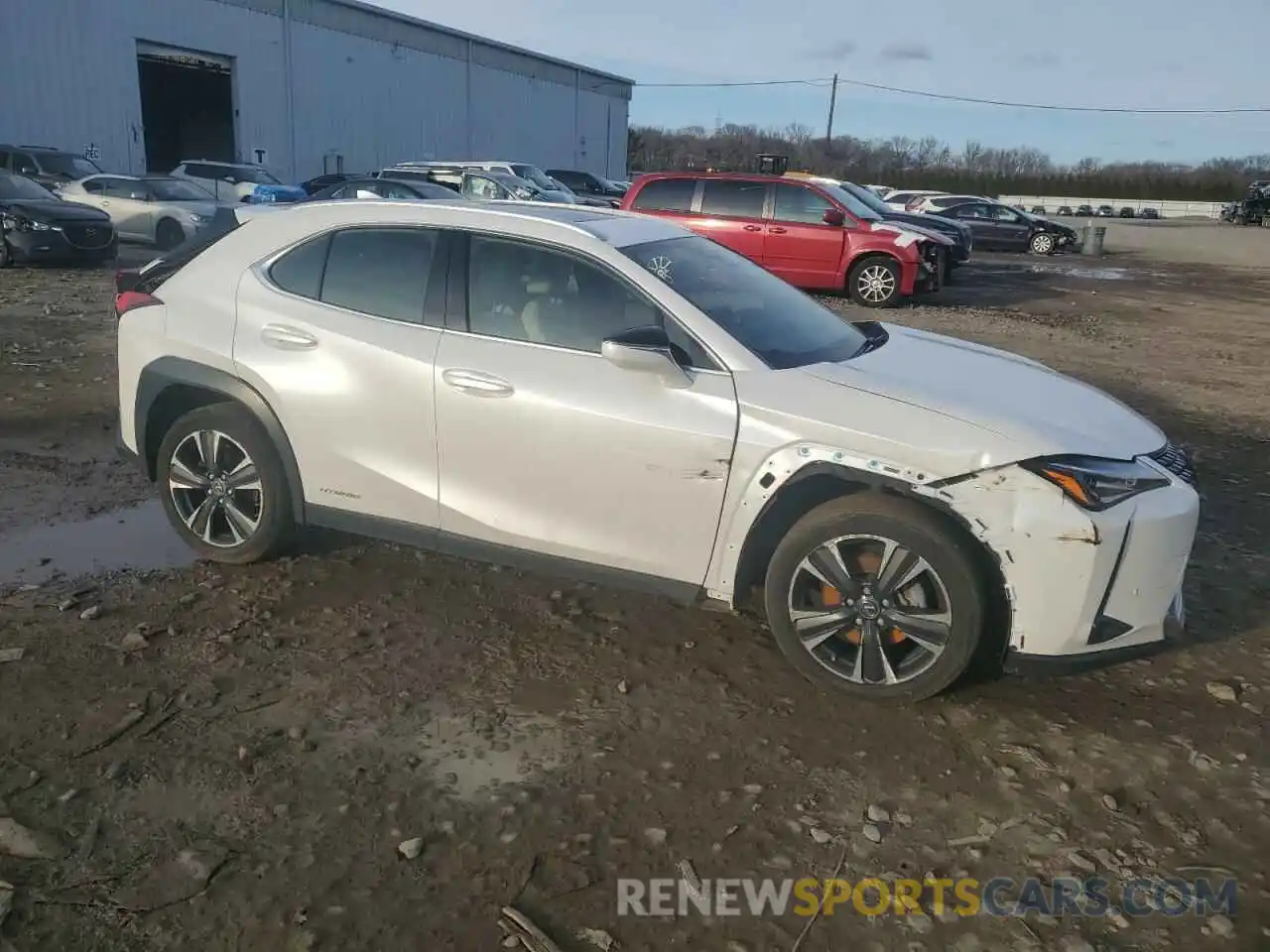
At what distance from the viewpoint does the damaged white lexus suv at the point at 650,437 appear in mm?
3309

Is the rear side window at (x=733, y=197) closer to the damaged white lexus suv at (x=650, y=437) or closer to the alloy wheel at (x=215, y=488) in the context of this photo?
the damaged white lexus suv at (x=650, y=437)

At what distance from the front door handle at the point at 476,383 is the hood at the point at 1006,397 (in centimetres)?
114

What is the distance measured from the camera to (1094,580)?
126 inches

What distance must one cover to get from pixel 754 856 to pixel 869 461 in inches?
52.5

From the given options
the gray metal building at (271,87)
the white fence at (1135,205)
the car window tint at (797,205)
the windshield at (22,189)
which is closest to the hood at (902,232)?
the car window tint at (797,205)

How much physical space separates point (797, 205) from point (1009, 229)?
53.6ft

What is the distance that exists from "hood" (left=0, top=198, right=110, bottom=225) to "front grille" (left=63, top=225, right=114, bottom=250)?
112 millimetres

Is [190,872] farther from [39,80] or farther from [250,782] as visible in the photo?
[39,80]

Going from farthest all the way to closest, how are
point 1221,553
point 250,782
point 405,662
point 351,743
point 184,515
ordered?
point 1221,553 → point 184,515 → point 405,662 → point 351,743 → point 250,782

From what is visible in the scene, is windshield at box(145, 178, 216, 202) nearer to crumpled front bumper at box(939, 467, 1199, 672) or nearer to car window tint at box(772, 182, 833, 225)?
car window tint at box(772, 182, 833, 225)

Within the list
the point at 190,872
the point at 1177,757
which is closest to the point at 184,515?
the point at 190,872

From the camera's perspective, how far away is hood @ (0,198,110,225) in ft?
47.7

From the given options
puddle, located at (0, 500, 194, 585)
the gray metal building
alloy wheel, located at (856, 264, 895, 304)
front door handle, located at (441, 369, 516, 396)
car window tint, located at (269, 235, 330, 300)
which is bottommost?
puddle, located at (0, 500, 194, 585)

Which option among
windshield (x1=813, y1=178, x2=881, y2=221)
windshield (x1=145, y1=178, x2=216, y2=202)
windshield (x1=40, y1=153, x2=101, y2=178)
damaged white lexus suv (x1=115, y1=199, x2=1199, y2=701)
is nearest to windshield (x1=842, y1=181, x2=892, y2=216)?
windshield (x1=813, y1=178, x2=881, y2=221)
